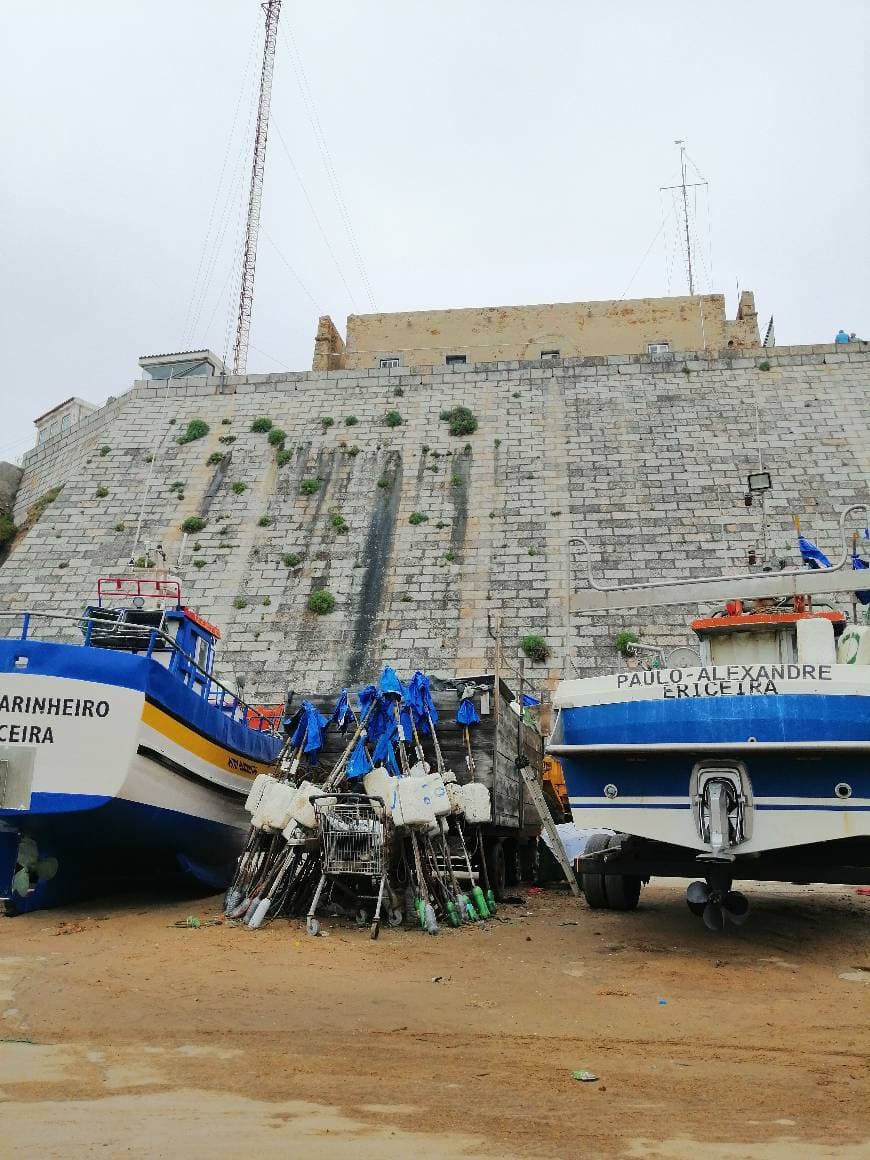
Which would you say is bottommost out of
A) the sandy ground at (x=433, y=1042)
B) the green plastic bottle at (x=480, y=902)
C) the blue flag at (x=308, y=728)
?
the sandy ground at (x=433, y=1042)

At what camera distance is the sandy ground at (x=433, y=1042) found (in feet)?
10.9

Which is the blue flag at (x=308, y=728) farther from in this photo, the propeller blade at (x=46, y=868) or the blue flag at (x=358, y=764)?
the propeller blade at (x=46, y=868)

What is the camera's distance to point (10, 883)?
29.6 feet

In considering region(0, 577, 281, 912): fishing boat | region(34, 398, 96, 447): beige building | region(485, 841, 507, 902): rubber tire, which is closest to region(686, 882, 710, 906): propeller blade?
region(485, 841, 507, 902): rubber tire

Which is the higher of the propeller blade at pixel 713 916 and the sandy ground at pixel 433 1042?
the propeller blade at pixel 713 916

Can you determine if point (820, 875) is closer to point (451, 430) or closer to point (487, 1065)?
point (487, 1065)

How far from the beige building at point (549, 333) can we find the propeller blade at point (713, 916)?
25950 millimetres

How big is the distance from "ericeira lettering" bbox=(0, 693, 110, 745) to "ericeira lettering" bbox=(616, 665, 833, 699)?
5239 mm

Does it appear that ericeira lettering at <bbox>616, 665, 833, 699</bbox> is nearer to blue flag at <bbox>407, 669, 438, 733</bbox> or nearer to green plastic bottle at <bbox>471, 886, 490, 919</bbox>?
blue flag at <bbox>407, 669, 438, 733</bbox>

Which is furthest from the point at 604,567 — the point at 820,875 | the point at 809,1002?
the point at 809,1002

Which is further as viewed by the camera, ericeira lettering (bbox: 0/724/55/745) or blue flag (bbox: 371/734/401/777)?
blue flag (bbox: 371/734/401/777)

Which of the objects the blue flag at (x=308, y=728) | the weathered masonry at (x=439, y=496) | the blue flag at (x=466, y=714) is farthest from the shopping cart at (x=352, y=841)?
the weathered masonry at (x=439, y=496)

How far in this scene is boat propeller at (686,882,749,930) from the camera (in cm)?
728

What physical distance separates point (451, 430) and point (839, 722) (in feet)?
63.6
